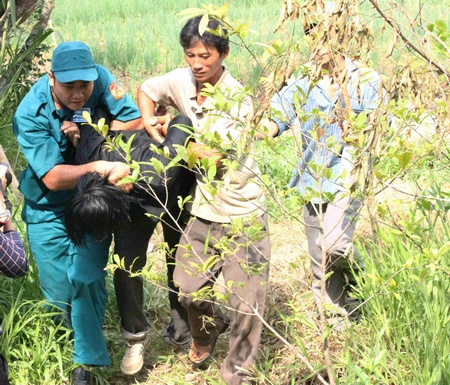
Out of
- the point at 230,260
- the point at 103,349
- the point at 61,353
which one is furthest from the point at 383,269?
the point at 61,353

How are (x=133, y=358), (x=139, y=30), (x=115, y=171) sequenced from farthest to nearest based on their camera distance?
1. (x=139, y=30)
2. (x=133, y=358)
3. (x=115, y=171)

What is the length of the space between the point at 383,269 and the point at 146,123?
127 cm

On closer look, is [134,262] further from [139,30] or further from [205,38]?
[139,30]

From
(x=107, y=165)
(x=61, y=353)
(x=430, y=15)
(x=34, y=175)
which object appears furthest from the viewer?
(x=430, y=15)

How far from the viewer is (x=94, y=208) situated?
10.8ft

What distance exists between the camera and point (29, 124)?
347cm

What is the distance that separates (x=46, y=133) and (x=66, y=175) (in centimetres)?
22

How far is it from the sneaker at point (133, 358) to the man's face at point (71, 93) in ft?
3.85

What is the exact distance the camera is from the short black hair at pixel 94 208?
3287 mm

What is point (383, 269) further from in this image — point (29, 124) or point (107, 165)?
point (29, 124)

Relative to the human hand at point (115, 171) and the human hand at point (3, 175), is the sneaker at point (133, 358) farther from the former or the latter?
the human hand at point (3, 175)

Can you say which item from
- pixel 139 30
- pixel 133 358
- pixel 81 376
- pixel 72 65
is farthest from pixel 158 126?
pixel 139 30

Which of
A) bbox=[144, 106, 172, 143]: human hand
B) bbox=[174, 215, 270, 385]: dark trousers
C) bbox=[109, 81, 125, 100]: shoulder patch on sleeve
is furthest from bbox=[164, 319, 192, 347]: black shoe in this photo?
bbox=[109, 81, 125, 100]: shoulder patch on sleeve

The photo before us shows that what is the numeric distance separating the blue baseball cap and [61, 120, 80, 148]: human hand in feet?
0.64
